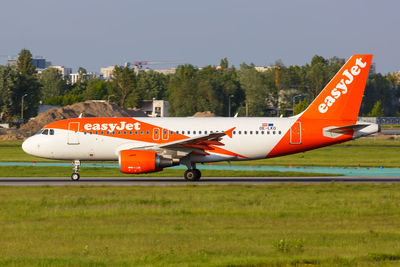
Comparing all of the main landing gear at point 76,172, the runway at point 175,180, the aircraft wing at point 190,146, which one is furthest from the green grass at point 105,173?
the aircraft wing at point 190,146

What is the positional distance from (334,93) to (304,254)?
75.6 ft

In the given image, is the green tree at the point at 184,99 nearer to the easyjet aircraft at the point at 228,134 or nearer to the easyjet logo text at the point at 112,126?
the easyjet logo text at the point at 112,126

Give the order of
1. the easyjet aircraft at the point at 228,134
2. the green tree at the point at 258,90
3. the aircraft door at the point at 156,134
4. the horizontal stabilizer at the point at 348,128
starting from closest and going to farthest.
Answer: the horizontal stabilizer at the point at 348,128 < the easyjet aircraft at the point at 228,134 < the aircraft door at the point at 156,134 < the green tree at the point at 258,90

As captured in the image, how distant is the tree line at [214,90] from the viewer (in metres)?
127

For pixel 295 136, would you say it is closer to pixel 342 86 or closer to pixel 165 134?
pixel 342 86

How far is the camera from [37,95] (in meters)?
131

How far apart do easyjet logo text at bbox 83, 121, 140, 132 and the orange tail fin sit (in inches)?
398

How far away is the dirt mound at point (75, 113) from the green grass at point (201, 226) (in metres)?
74.3

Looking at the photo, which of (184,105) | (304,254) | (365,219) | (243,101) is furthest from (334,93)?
(243,101)

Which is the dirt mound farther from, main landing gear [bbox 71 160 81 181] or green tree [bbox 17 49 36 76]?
main landing gear [bbox 71 160 81 181]

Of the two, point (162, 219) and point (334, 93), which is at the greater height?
point (334, 93)

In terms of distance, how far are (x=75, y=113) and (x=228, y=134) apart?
73.0 m

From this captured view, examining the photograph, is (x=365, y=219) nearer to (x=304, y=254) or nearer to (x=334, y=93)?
(x=304, y=254)

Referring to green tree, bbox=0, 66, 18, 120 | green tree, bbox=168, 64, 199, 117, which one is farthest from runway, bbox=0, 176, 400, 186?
green tree, bbox=168, 64, 199, 117
